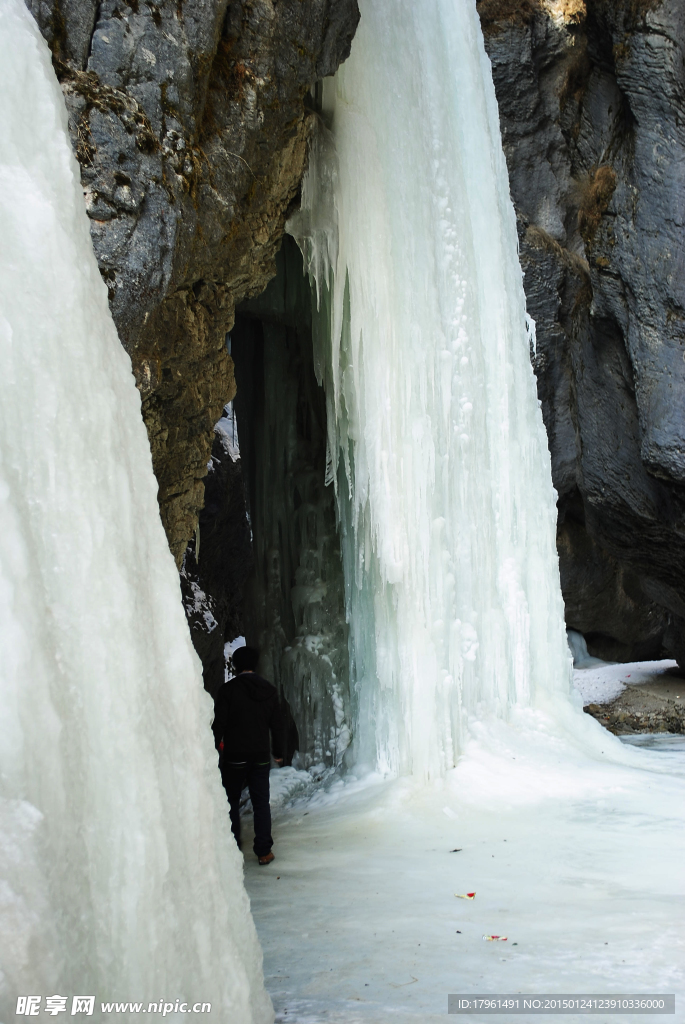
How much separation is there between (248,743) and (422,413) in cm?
283

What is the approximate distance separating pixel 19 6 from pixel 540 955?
3390 mm

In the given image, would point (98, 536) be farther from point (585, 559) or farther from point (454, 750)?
point (585, 559)

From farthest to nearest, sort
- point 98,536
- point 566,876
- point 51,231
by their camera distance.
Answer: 1. point 566,876
2. point 51,231
3. point 98,536

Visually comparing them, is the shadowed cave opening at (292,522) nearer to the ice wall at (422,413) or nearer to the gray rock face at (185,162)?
the ice wall at (422,413)

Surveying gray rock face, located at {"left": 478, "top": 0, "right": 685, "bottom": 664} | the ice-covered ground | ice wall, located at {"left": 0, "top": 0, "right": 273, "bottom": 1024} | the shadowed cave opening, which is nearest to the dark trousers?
the ice-covered ground

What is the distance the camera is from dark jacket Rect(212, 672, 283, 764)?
481 centimetres

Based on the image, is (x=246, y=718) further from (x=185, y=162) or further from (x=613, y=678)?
(x=613, y=678)

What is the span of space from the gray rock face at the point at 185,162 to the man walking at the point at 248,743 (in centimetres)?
162

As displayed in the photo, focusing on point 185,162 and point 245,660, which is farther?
point 245,660

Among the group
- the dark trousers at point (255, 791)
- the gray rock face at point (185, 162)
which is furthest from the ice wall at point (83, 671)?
the dark trousers at point (255, 791)

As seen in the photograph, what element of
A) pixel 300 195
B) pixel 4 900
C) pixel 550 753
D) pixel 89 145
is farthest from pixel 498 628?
pixel 4 900

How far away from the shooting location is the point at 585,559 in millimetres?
16281

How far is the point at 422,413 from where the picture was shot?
643cm

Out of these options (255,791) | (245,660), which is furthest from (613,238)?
(255,791)
